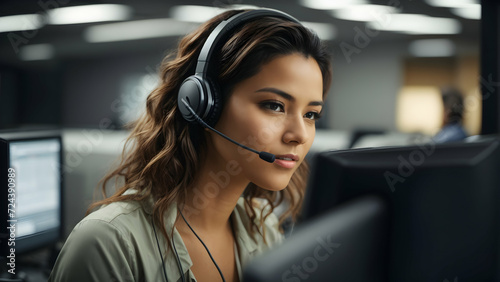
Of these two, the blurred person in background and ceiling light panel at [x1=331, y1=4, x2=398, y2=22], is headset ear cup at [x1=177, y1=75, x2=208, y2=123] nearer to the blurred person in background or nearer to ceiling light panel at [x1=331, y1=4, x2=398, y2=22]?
the blurred person in background

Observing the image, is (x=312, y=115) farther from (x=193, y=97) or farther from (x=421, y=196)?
(x=421, y=196)

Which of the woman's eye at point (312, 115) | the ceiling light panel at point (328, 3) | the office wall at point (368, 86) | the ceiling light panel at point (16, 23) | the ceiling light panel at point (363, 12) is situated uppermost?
the ceiling light panel at point (328, 3)

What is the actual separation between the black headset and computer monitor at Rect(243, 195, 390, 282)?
1.39ft

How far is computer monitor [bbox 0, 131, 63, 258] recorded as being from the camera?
1213 millimetres

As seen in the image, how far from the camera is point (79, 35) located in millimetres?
5379

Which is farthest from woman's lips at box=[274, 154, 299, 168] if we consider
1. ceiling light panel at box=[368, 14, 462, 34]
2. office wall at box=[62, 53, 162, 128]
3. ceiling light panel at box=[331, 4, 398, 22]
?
ceiling light panel at box=[368, 14, 462, 34]

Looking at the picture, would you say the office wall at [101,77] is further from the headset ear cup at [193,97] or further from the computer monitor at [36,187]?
the headset ear cup at [193,97]

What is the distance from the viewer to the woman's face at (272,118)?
0.75 metres

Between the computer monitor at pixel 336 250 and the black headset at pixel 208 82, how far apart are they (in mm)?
423

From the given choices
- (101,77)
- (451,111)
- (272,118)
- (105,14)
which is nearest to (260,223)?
(272,118)

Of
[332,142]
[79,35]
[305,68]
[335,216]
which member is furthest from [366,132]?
[79,35]

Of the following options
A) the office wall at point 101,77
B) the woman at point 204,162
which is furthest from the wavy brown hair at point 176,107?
the office wall at point 101,77

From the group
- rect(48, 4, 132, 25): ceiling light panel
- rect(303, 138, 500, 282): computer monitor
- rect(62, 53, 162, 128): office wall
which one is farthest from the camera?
rect(62, 53, 162, 128): office wall

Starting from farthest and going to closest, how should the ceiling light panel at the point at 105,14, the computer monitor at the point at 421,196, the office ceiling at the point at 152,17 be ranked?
the office ceiling at the point at 152,17, the ceiling light panel at the point at 105,14, the computer monitor at the point at 421,196
